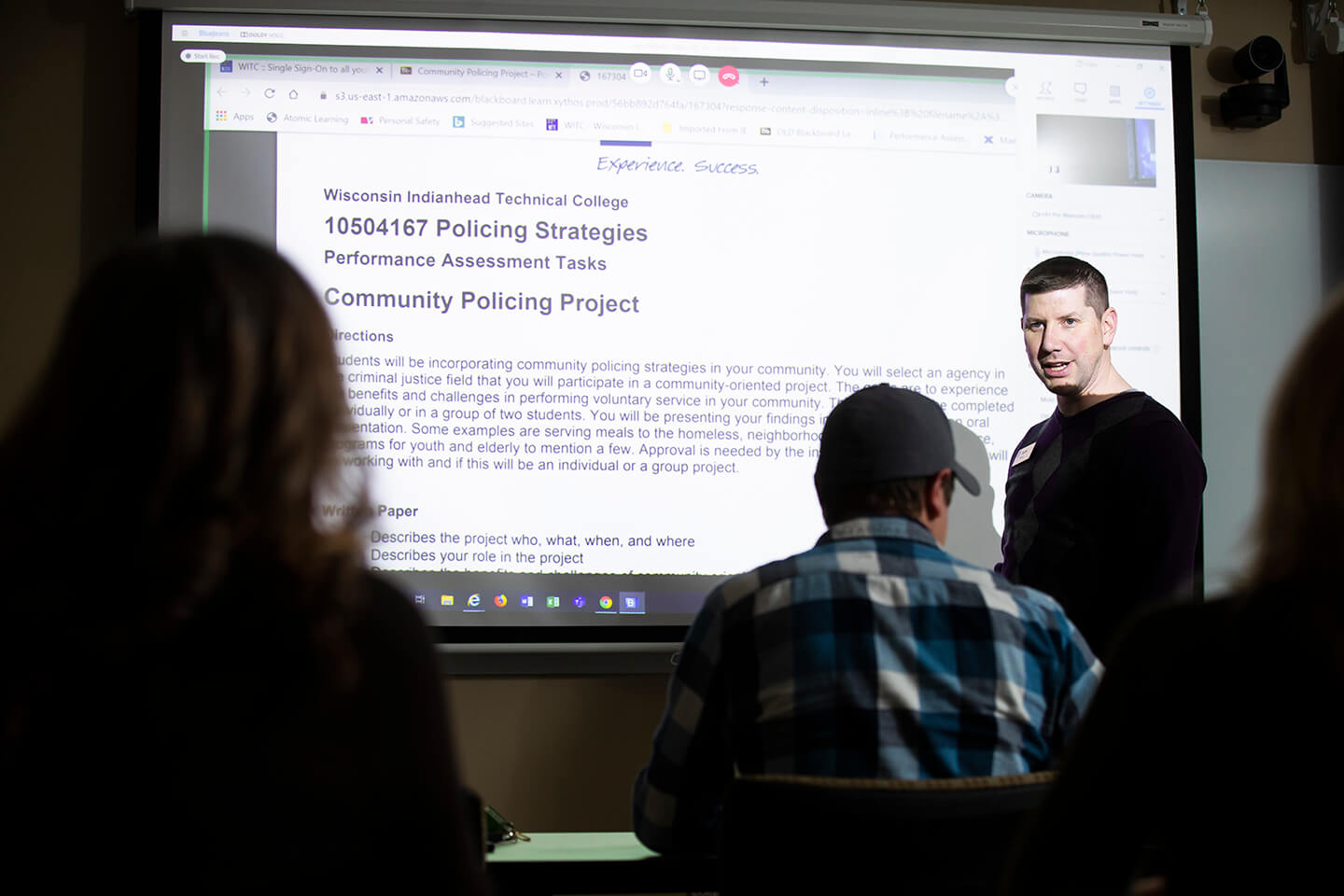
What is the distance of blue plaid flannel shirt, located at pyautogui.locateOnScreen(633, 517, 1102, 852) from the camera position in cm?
133

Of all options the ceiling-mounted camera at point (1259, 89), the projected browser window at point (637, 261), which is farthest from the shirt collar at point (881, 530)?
the ceiling-mounted camera at point (1259, 89)

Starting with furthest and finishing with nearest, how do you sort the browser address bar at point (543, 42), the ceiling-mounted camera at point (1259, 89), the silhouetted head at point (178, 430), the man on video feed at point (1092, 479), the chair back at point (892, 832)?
the ceiling-mounted camera at point (1259, 89) < the browser address bar at point (543, 42) < the man on video feed at point (1092, 479) < the chair back at point (892, 832) < the silhouetted head at point (178, 430)

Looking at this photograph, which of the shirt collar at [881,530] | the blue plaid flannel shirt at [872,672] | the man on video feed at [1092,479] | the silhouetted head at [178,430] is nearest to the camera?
the silhouetted head at [178,430]

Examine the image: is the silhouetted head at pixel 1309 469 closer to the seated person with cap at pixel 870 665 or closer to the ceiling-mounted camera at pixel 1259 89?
the seated person with cap at pixel 870 665

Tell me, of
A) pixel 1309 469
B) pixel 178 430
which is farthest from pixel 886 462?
pixel 178 430

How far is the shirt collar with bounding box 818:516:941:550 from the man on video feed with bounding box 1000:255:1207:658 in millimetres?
1172

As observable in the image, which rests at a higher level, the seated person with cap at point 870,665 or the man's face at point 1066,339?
the man's face at point 1066,339

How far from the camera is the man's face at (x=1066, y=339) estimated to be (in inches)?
104

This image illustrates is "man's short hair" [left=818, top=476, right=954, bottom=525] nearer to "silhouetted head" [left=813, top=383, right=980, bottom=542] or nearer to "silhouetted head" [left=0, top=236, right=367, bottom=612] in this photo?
"silhouetted head" [left=813, top=383, right=980, bottom=542]

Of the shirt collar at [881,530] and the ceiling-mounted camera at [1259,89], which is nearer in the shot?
the shirt collar at [881,530]

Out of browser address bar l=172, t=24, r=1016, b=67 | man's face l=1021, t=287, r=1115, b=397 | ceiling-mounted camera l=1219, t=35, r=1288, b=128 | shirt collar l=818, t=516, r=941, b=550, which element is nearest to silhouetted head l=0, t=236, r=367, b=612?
shirt collar l=818, t=516, r=941, b=550

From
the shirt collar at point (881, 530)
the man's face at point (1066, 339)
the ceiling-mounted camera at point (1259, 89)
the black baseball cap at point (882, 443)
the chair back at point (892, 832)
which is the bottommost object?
the chair back at point (892, 832)

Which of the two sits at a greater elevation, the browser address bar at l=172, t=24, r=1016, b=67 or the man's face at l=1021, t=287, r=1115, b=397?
the browser address bar at l=172, t=24, r=1016, b=67

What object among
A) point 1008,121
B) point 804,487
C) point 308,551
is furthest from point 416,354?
point 308,551
